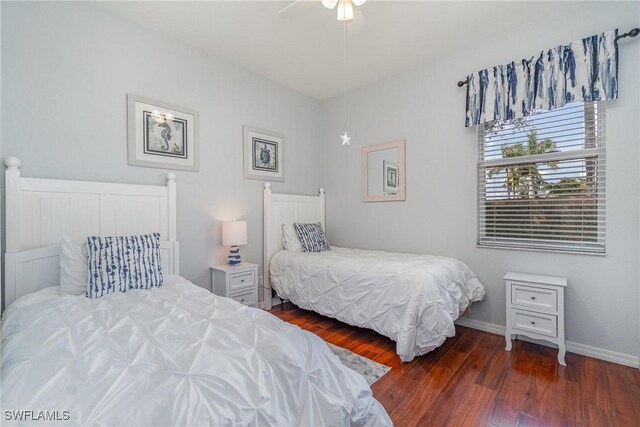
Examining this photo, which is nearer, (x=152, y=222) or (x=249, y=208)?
(x=152, y=222)

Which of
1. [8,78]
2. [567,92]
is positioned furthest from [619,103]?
[8,78]

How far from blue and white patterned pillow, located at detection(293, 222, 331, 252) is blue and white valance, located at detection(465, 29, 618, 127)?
204cm

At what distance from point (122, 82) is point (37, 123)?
27.6 inches

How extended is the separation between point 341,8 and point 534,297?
2552 millimetres

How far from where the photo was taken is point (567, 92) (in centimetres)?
230

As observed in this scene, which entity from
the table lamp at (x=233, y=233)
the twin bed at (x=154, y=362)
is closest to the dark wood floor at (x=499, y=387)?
the twin bed at (x=154, y=362)

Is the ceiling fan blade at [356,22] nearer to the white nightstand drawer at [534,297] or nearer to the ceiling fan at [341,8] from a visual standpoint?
the ceiling fan at [341,8]

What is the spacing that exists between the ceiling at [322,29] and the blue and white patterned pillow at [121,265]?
1922mm

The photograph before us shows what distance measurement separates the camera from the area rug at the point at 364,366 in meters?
1.99

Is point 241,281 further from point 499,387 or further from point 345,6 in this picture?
point 345,6

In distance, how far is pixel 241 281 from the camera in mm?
2926

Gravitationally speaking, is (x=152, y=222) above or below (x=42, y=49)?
below

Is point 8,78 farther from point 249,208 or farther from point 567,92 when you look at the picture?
point 567,92

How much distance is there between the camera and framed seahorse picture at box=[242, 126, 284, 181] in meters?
3.37
